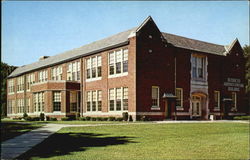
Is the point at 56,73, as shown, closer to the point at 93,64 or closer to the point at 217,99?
the point at 93,64

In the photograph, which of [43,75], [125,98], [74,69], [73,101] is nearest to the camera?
[125,98]

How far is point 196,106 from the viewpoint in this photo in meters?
35.7

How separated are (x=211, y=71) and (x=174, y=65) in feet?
22.4

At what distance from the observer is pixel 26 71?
2045 inches

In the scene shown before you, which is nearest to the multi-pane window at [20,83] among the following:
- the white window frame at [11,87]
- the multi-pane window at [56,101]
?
the white window frame at [11,87]

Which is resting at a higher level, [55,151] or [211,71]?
[211,71]

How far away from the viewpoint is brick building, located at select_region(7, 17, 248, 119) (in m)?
29.9

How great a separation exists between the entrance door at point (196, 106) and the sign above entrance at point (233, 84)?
539 cm

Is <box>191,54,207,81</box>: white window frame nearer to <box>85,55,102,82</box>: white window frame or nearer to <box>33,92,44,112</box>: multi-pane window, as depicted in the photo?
<box>85,55,102,82</box>: white window frame

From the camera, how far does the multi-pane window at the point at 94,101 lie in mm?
34469

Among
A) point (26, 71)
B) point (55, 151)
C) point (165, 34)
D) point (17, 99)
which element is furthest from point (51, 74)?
point (55, 151)

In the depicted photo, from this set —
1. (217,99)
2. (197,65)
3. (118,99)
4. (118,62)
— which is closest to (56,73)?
(118,62)

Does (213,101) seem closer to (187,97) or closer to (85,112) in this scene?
(187,97)

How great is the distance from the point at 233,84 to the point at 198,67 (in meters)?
7.34
